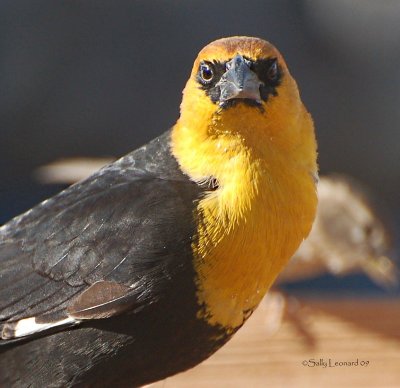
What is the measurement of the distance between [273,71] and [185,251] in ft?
1.57

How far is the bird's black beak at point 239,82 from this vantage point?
2.38m

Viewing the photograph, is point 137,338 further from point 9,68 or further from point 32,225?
point 9,68

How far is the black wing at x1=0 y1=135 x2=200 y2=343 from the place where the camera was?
2.44 metres

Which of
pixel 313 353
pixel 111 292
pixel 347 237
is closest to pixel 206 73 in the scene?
pixel 111 292

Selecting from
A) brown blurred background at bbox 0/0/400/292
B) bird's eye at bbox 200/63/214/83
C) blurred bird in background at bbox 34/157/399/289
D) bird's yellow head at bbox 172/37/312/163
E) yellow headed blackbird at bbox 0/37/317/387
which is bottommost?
yellow headed blackbird at bbox 0/37/317/387

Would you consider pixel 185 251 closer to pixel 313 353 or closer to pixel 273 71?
pixel 273 71

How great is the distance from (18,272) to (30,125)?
2.54 m

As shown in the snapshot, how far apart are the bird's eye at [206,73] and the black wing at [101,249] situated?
0.23 m

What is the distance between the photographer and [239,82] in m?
2.38

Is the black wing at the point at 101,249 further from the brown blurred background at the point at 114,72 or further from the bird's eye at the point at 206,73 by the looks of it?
the brown blurred background at the point at 114,72

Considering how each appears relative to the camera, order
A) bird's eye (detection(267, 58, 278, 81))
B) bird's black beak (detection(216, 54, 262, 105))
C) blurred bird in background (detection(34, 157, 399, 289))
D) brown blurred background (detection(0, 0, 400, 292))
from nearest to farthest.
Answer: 1. bird's black beak (detection(216, 54, 262, 105))
2. bird's eye (detection(267, 58, 278, 81))
3. blurred bird in background (detection(34, 157, 399, 289))
4. brown blurred background (detection(0, 0, 400, 292))

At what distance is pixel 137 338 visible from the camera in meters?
2.43
